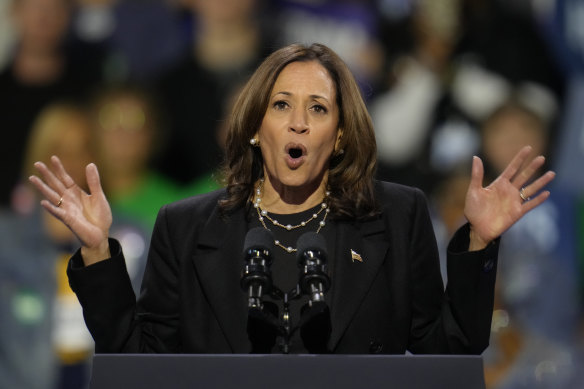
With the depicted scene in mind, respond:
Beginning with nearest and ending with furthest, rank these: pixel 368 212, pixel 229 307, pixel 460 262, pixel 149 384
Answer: pixel 149 384 < pixel 460 262 < pixel 229 307 < pixel 368 212

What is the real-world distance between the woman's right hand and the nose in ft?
1.79

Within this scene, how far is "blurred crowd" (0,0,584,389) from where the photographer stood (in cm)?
452

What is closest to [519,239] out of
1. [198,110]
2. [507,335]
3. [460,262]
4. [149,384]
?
[507,335]

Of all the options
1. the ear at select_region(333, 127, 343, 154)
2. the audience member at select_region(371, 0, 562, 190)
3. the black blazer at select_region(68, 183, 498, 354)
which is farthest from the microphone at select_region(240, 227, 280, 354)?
the audience member at select_region(371, 0, 562, 190)

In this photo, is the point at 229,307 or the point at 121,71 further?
the point at 121,71

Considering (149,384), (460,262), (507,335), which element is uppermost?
(460,262)

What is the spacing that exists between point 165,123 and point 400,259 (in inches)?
101

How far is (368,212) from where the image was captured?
2389 mm

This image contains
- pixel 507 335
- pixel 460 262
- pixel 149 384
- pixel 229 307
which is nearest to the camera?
pixel 149 384

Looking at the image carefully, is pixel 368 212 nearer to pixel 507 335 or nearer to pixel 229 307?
pixel 229 307

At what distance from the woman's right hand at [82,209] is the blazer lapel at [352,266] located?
1.97 ft

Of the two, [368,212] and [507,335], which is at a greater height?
[368,212]

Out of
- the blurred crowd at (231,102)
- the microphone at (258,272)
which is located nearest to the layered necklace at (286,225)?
the microphone at (258,272)

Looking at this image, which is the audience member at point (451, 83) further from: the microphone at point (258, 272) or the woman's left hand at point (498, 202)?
the microphone at point (258, 272)
